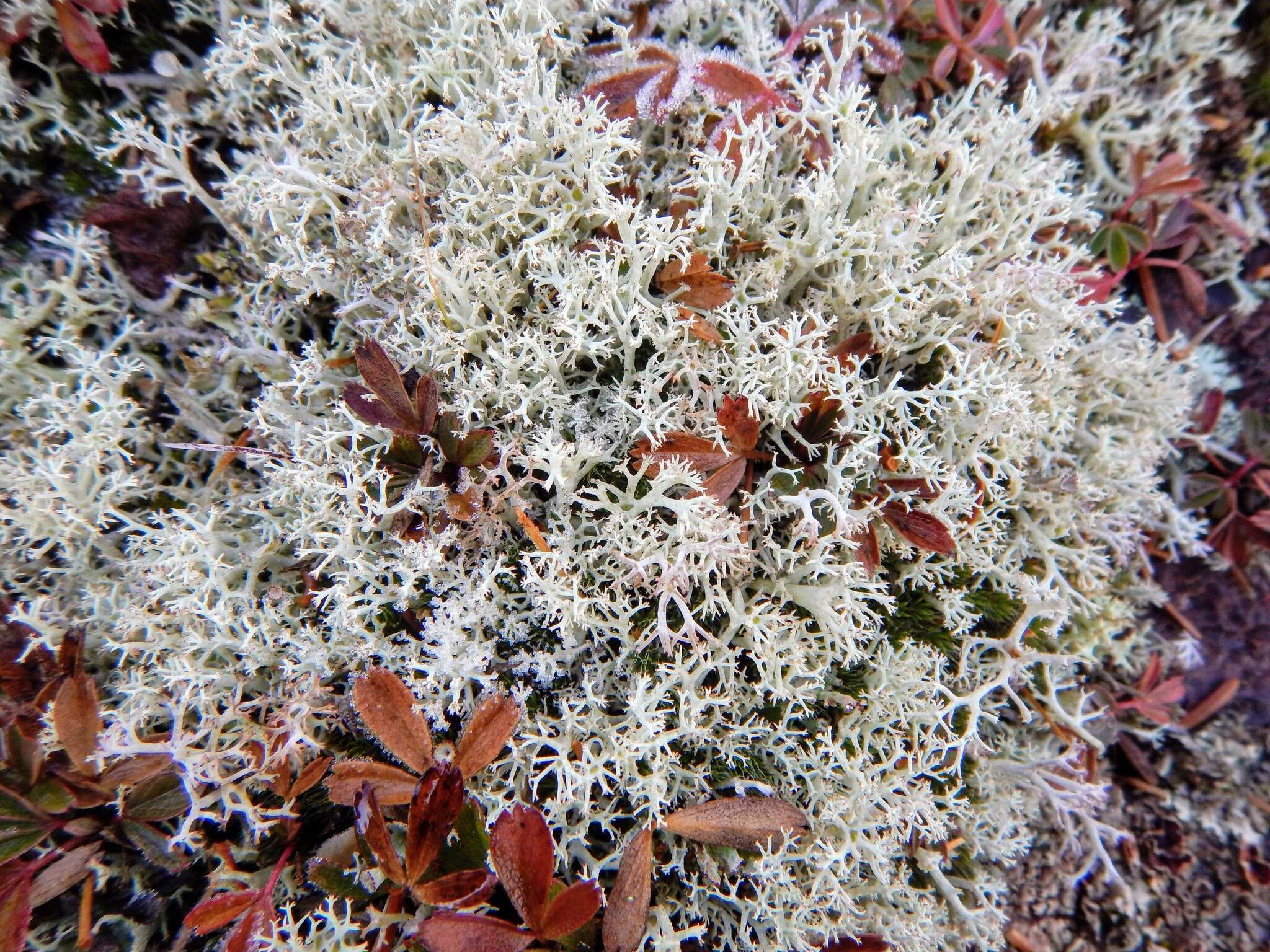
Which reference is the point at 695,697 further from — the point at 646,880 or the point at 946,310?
the point at 946,310

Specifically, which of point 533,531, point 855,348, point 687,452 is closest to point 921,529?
point 855,348

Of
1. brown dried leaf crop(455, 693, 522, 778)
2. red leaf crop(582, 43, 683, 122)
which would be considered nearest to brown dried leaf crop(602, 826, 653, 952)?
brown dried leaf crop(455, 693, 522, 778)

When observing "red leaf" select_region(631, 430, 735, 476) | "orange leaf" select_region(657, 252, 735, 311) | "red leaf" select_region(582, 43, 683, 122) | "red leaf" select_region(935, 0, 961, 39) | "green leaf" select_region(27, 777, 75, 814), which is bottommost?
"green leaf" select_region(27, 777, 75, 814)

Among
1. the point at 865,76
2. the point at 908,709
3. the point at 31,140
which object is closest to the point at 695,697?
the point at 908,709

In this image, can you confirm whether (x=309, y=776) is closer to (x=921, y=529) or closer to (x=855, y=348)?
(x=921, y=529)

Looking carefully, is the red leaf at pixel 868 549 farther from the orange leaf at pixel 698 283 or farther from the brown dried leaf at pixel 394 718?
the brown dried leaf at pixel 394 718

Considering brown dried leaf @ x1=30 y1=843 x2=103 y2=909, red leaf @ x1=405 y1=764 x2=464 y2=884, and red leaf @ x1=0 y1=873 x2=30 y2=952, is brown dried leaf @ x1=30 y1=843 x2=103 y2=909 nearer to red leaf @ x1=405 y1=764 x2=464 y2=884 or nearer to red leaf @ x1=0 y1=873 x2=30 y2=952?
red leaf @ x1=0 y1=873 x2=30 y2=952

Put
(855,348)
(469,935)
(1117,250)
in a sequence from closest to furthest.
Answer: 1. (469,935)
2. (855,348)
3. (1117,250)
